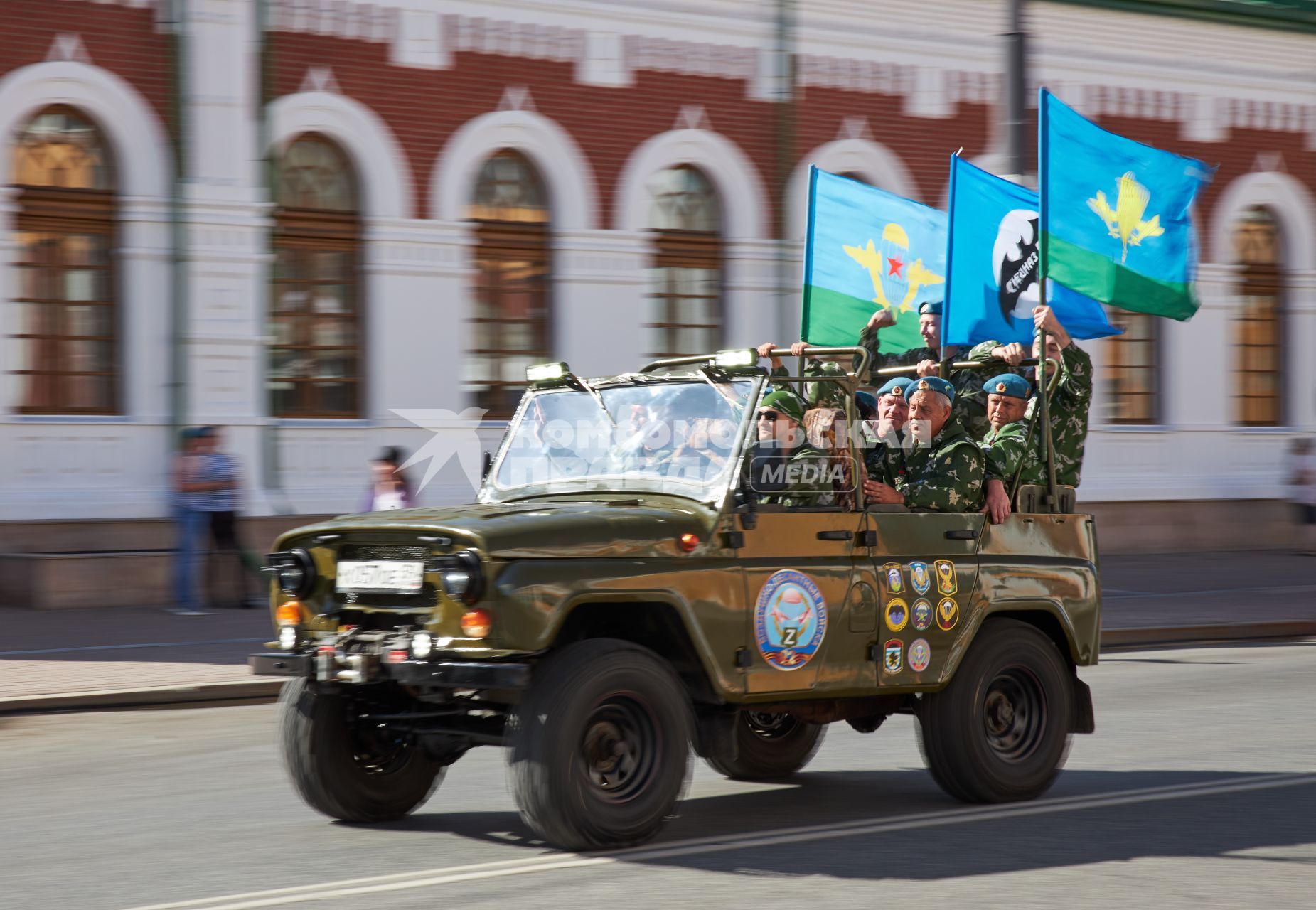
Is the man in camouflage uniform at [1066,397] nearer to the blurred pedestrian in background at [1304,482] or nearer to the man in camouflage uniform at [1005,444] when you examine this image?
the man in camouflage uniform at [1005,444]

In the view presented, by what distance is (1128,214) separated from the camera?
38.9 feet

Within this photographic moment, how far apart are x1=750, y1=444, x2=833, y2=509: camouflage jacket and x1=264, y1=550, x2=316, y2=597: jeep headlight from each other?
5.95ft

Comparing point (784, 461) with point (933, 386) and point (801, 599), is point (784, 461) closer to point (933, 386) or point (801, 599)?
point (801, 599)

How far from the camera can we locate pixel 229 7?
18922mm

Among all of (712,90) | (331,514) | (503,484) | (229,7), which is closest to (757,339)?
(712,90)

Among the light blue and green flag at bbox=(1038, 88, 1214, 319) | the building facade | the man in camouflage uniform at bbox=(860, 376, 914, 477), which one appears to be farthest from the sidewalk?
the man in camouflage uniform at bbox=(860, 376, 914, 477)

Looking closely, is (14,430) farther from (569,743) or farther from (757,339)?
(569,743)

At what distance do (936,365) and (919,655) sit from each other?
67.4 inches

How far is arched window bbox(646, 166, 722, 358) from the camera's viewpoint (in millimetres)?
21953

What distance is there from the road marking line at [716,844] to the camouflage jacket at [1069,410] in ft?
5.06

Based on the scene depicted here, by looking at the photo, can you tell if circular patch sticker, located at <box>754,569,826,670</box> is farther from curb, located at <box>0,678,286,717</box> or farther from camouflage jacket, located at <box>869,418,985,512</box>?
curb, located at <box>0,678,286,717</box>

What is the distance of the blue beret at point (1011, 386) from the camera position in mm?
8438

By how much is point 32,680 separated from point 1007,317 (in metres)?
7.37

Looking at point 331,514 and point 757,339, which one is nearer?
point 331,514
